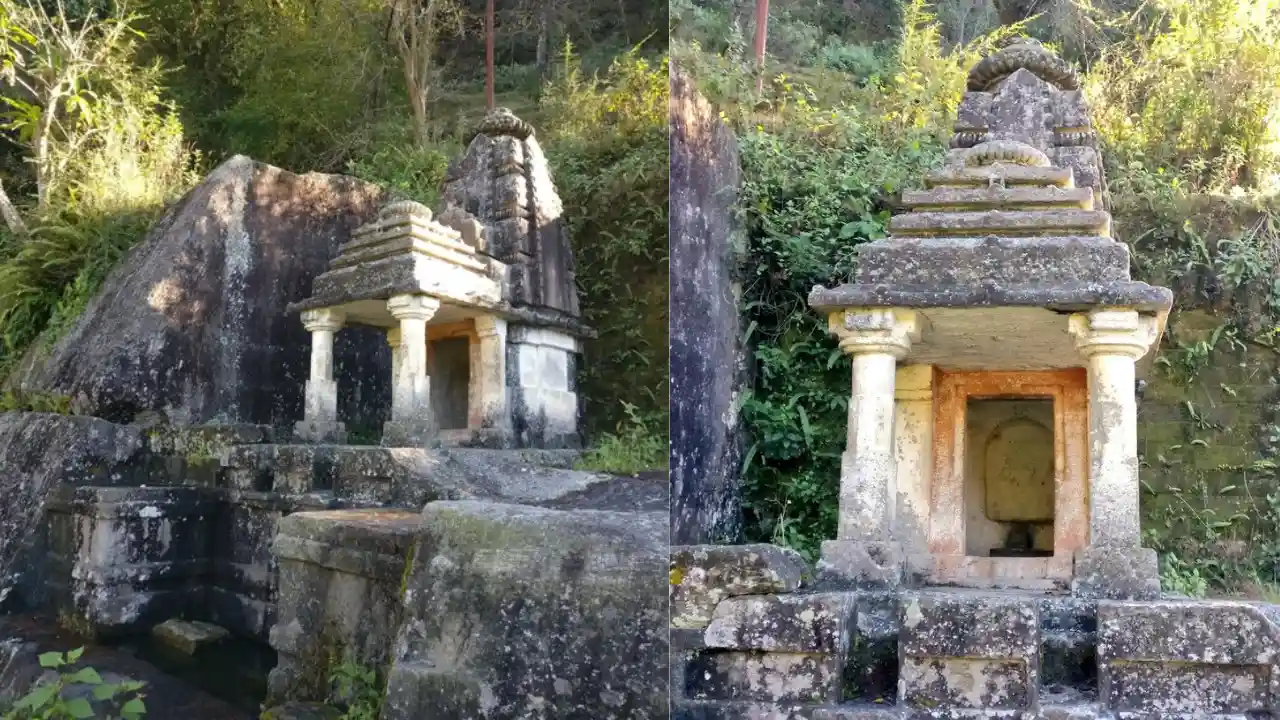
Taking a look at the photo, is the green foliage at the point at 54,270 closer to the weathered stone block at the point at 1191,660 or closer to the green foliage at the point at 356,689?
the green foliage at the point at 356,689

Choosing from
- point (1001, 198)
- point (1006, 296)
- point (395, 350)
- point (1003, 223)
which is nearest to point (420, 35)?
point (395, 350)

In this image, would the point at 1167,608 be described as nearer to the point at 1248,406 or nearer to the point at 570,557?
the point at 570,557

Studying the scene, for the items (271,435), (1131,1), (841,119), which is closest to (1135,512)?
(271,435)

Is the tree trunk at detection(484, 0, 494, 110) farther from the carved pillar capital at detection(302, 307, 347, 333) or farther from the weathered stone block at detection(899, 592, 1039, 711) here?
the weathered stone block at detection(899, 592, 1039, 711)

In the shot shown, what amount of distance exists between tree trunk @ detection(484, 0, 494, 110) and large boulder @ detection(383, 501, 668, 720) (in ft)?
4.12

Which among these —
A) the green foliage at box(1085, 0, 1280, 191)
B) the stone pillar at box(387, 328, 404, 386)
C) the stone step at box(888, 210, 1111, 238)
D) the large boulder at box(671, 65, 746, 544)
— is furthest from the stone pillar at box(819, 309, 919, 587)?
the green foliage at box(1085, 0, 1280, 191)

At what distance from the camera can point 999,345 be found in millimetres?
5008

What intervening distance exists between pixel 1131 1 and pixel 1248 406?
482 centimetres

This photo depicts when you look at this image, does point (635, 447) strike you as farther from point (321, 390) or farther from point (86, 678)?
point (86, 678)

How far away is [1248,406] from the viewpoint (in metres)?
7.37

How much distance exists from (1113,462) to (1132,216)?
474 centimetres

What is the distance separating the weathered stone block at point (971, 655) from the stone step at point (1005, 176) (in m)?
2.25

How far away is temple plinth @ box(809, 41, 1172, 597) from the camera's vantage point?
4.11m

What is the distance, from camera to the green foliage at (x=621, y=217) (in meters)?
2.47
